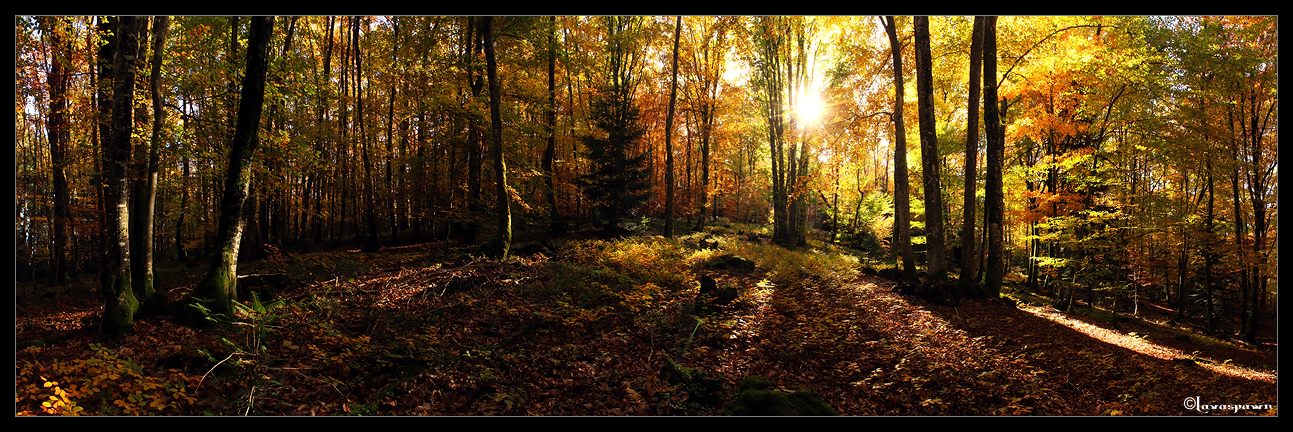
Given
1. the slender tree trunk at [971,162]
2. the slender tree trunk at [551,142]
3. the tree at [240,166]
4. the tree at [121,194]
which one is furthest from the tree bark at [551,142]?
the slender tree trunk at [971,162]

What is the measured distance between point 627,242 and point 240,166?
401 inches

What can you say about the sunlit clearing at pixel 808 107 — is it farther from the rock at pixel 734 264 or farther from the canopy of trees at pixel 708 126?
the rock at pixel 734 264

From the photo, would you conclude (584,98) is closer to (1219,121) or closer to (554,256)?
(554,256)

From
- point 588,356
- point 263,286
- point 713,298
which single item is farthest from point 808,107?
point 263,286

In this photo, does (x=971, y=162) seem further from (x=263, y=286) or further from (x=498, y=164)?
(x=263, y=286)

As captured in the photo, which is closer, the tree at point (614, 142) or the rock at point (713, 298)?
the rock at point (713, 298)

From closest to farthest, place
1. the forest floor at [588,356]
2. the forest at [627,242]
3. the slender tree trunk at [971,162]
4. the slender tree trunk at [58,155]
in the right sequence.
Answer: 1. the forest floor at [588,356]
2. the forest at [627,242]
3. the slender tree trunk at [971,162]
4. the slender tree trunk at [58,155]

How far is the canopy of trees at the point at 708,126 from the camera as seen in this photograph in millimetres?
8344

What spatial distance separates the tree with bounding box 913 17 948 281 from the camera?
1023cm

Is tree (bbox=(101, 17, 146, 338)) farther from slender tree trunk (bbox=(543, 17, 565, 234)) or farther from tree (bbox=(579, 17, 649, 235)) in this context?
tree (bbox=(579, 17, 649, 235))

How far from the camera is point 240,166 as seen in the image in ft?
23.0

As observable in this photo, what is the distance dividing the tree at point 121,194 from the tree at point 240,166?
821 mm

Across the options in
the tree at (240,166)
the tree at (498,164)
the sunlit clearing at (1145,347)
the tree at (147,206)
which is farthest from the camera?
the tree at (498,164)
